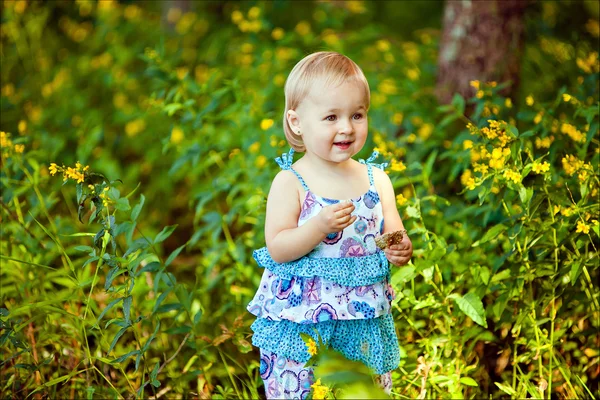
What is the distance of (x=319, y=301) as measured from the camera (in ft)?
6.48

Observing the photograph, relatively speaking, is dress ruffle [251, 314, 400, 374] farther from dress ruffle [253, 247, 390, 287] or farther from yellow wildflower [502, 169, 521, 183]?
yellow wildflower [502, 169, 521, 183]

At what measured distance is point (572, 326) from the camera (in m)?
2.61

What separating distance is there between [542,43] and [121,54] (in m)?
2.81

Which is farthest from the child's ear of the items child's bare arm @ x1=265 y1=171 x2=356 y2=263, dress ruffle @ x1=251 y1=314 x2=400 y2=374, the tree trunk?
the tree trunk

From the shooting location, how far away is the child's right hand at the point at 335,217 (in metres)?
1.82

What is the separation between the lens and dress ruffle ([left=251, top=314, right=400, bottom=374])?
202cm

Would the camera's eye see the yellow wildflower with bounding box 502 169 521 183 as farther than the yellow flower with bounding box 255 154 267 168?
No

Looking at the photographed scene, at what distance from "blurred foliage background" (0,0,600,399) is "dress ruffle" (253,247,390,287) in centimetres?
28

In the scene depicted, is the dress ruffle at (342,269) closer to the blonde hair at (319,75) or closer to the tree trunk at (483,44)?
the blonde hair at (319,75)

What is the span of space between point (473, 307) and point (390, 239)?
0.52m

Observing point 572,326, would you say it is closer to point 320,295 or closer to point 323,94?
point 320,295

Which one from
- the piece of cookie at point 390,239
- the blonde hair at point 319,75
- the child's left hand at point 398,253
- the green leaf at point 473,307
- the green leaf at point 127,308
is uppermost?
the blonde hair at point 319,75

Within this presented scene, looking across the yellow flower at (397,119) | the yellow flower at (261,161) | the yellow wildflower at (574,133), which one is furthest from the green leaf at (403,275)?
the yellow flower at (397,119)

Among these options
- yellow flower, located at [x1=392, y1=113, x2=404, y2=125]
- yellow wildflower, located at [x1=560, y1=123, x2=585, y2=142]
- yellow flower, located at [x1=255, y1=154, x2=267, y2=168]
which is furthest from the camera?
yellow flower, located at [x1=392, y1=113, x2=404, y2=125]
